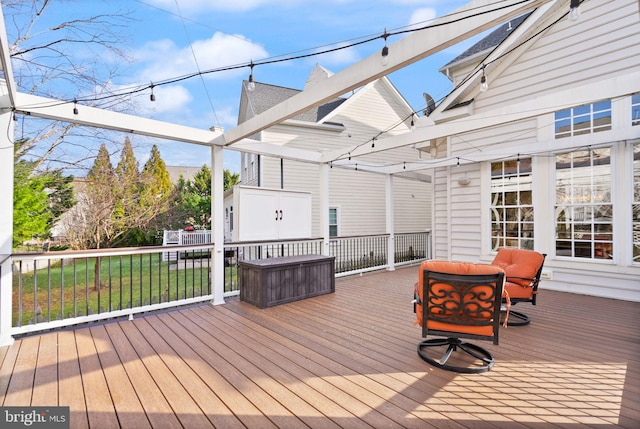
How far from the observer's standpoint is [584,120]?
5.38 meters

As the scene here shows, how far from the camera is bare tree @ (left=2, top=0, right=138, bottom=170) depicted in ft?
17.1

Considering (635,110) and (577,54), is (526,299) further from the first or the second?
(577,54)

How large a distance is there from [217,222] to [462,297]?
369 cm

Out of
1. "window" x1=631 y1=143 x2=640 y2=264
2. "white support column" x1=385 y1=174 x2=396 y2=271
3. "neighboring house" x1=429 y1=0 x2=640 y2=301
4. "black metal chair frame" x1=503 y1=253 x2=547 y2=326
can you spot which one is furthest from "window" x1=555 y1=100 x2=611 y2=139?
"white support column" x1=385 y1=174 x2=396 y2=271

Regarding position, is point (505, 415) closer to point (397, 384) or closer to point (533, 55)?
point (397, 384)

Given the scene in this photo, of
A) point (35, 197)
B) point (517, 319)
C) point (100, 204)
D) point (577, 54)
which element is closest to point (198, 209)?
point (35, 197)

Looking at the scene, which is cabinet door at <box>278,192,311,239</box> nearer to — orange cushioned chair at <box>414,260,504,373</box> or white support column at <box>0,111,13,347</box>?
white support column at <box>0,111,13,347</box>

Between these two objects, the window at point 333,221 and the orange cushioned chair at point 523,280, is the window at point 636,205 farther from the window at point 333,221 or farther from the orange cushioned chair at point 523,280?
the window at point 333,221

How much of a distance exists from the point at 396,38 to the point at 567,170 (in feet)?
15.8

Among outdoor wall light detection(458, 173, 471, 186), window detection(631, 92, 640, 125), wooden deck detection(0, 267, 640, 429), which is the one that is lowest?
wooden deck detection(0, 267, 640, 429)

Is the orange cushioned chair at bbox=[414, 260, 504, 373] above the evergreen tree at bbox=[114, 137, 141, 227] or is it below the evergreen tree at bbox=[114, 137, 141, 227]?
below

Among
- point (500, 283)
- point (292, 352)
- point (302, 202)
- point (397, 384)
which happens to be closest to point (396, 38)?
point (500, 283)

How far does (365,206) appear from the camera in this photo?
37.6 feet

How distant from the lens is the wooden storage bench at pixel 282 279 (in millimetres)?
4711
